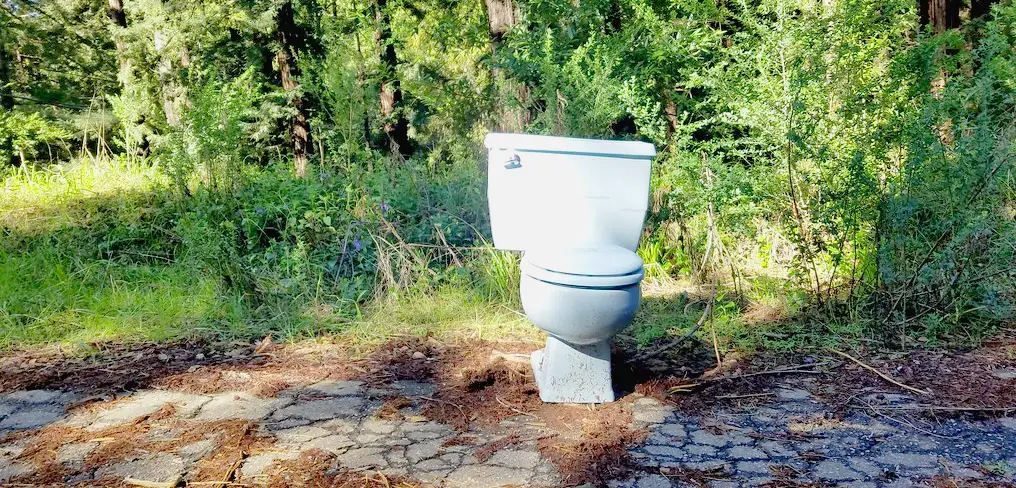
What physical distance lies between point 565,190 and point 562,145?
0.19m

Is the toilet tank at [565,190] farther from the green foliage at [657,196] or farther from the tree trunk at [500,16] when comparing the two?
the tree trunk at [500,16]

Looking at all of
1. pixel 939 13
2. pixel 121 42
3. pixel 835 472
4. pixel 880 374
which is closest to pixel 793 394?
pixel 880 374

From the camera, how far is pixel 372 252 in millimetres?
4391

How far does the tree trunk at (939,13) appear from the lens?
6891 mm

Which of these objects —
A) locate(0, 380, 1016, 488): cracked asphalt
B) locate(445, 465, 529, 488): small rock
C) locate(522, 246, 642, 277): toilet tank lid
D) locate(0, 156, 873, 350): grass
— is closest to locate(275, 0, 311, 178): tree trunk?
locate(0, 156, 873, 350): grass

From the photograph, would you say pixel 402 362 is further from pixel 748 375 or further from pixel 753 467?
pixel 753 467

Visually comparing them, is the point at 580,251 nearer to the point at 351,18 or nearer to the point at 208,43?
the point at 208,43

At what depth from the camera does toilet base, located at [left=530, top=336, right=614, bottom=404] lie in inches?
110

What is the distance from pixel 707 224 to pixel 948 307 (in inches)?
56.7

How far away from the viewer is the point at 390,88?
10820 mm

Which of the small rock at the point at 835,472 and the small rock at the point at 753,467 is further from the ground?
the small rock at the point at 753,467

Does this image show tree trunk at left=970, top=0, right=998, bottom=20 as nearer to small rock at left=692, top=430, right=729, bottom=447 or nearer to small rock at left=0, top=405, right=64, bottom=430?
small rock at left=692, top=430, right=729, bottom=447

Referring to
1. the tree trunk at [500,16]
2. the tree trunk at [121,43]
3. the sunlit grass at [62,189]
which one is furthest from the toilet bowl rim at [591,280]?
the tree trunk at [121,43]

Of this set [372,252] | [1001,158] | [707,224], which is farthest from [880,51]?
[372,252]
